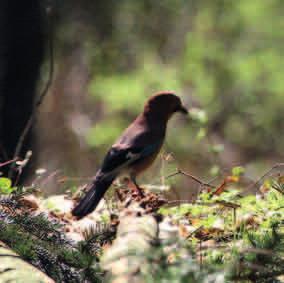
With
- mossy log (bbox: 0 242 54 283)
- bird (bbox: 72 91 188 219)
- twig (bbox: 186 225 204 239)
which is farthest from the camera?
bird (bbox: 72 91 188 219)

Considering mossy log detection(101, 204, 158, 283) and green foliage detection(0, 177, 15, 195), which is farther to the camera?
green foliage detection(0, 177, 15, 195)

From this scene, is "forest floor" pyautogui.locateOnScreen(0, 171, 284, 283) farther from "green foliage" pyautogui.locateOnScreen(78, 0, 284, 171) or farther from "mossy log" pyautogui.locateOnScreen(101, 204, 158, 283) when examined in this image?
"green foliage" pyautogui.locateOnScreen(78, 0, 284, 171)

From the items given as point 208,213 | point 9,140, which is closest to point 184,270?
point 208,213

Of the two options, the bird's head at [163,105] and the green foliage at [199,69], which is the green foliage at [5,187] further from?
the green foliage at [199,69]

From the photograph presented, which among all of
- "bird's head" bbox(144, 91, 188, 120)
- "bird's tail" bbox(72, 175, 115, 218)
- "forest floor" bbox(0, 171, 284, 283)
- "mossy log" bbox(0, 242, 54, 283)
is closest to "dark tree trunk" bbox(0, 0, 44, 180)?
"bird's head" bbox(144, 91, 188, 120)

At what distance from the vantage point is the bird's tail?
4.04 meters

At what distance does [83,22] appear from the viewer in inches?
511

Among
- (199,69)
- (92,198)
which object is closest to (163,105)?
(92,198)

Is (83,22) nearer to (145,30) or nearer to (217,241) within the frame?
(145,30)

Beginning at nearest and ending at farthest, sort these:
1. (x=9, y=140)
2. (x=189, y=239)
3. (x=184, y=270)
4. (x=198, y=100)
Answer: (x=184, y=270) → (x=189, y=239) → (x=9, y=140) → (x=198, y=100)

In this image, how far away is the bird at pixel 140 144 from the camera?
16.7 feet

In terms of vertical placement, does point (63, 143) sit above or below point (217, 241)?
below

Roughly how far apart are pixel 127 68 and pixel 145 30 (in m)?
0.96

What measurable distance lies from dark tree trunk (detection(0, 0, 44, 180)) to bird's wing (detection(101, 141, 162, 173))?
2528mm
